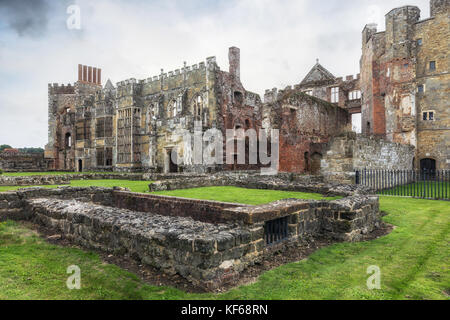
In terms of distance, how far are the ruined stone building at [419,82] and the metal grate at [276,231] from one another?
28268mm

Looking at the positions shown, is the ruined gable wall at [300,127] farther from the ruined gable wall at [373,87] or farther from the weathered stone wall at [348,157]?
the ruined gable wall at [373,87]

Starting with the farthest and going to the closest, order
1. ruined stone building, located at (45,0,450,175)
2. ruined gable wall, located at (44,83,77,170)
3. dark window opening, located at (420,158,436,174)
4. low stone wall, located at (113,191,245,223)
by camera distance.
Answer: ruined gable wall, located at (44,83,77,170), dark window opening, located at (420,158,436,174), ruined stone building, located at (45,0,450,175), low stone wall, located at (113,191,245,223)

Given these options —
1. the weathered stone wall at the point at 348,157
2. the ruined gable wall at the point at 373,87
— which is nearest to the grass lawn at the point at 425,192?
the weathered stone wall at the point at 348,157

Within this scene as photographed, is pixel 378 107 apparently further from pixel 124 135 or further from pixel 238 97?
pixel 124 135

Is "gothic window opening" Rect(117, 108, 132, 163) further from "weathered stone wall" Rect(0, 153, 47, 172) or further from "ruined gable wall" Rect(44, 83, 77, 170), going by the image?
"ruined gable wall" Rect(44, 83, 77, 170)

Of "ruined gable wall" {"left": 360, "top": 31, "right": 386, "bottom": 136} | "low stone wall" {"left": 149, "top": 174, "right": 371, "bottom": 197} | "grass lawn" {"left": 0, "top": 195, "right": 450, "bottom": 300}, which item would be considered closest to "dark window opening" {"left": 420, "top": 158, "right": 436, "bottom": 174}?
"ruined gable wall" {"left": 360, "top": 31, "right": 386, "bottom": 136}

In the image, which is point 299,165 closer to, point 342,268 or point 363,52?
point 342,268

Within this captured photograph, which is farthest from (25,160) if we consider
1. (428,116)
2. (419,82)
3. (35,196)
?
(428,116)

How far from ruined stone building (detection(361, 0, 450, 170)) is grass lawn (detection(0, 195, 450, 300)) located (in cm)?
2635

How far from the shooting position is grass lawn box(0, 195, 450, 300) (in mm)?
4516

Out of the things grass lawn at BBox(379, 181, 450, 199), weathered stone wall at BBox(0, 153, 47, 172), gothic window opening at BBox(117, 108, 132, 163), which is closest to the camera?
grass lawn at BBox(379, 181, 450, 199)

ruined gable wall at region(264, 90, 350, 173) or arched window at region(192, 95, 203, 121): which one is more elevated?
arched window at region(192, 95, 203, 121)

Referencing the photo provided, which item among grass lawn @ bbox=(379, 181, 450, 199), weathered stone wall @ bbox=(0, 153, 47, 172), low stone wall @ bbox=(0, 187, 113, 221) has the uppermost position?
weathered stone wall @ bbox=(0, 153, 47, 172)

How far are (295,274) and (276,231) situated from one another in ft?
4.70
